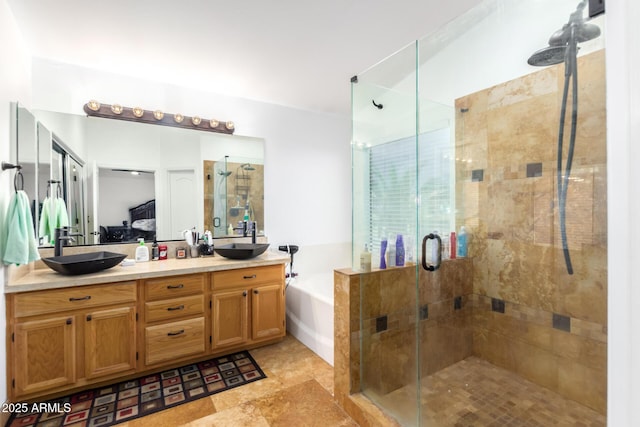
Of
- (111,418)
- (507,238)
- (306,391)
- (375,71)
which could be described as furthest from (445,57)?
(111,418)

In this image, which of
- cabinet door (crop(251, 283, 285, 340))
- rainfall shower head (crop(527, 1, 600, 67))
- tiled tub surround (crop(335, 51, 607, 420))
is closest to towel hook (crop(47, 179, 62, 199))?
cabinet door (crop(251, 283, 285, 340))

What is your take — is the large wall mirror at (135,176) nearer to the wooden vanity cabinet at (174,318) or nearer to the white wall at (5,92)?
the white wall at (5,92)

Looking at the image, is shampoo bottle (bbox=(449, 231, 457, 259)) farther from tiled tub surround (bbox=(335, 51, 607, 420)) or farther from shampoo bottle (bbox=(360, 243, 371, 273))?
shampoo bottle (bbox=(360, 243, 371, 273))

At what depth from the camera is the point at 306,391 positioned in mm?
2125

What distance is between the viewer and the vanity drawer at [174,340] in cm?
222

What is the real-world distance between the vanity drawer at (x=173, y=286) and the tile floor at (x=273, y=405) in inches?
29.3

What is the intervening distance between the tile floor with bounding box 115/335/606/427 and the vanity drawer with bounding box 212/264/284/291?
0.76 m

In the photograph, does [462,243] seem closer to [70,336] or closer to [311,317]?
[311,317]

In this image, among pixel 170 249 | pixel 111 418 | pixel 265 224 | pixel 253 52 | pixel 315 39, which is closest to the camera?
pixel 111 418

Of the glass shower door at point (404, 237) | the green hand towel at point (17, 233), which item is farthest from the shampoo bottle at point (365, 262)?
the green hand towel at point (17, 233)

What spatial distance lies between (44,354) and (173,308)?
75 centimetres

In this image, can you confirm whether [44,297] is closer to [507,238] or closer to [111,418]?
[111,418]

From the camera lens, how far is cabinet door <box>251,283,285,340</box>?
264cm

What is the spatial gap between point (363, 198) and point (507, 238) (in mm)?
1075
